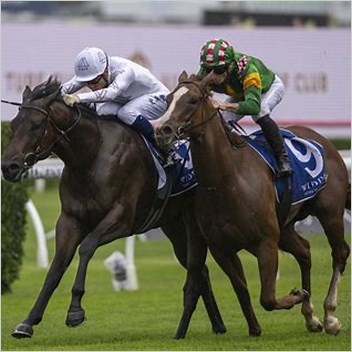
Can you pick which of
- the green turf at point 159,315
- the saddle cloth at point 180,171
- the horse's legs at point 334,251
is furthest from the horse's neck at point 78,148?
the horse's legs at point 334,251

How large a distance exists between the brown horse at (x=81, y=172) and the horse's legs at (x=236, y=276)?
0.40m

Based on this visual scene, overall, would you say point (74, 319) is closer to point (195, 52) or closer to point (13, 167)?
point (13, 167)

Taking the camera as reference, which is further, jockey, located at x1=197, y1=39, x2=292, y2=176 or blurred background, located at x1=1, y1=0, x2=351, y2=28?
blurred background, located at x1=1, y1=0, x2=351, y2=28

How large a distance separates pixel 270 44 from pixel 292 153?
17.0 metres

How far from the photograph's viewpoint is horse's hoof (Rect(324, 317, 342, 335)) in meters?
9.38

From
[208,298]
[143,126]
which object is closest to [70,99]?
[143,126]

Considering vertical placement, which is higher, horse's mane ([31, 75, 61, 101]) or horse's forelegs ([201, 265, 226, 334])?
horse's mane ([31, 75, 61, 101])

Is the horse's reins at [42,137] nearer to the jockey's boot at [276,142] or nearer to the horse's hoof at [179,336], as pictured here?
the jockey's boot at [276,142]

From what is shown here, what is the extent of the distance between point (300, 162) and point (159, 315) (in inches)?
75.7

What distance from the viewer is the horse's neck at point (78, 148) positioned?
8.93 meters

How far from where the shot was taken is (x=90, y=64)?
9.08 meters

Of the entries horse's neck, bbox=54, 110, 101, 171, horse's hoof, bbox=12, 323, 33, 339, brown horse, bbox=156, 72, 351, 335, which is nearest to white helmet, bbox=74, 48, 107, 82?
horse's neck, bbox=54, 110, 101, 171

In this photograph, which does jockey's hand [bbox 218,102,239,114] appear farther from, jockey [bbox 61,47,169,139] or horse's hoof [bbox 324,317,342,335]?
horse's hoof [bbox 324,317,342,335]

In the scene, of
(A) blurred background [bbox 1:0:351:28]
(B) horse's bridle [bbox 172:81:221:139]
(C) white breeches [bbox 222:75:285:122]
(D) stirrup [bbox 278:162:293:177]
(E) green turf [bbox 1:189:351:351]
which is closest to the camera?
(B) horse's bridle [bbox 172:81:221:139]
